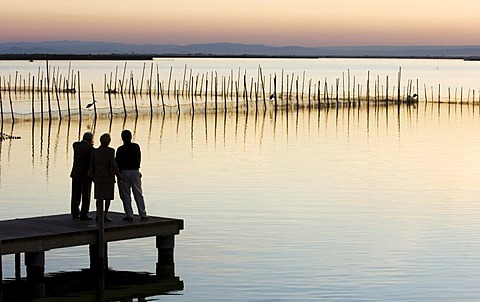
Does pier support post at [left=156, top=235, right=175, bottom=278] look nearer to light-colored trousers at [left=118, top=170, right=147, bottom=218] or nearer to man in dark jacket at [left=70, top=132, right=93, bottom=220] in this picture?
light-colored trousers at [left=118, top=170, right=147, bottom=218]

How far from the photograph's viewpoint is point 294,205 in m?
25.9

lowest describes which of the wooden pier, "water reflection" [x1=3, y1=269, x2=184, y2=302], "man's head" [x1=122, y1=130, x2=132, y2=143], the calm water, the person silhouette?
"water reflection" [x1=3, y1=269, x2=184, y2=302]

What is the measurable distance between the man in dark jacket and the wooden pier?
0.21 meters

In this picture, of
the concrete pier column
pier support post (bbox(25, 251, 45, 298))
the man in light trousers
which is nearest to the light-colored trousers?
the man in light trousers

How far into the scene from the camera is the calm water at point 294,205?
17266mm

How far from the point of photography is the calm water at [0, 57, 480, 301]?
17266 millimetres

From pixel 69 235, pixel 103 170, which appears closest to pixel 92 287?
pixel 69 235

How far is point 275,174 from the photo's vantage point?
32.8 m

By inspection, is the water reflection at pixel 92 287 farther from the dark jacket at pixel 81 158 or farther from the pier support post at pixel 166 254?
the dark jacket at pixel 81 158

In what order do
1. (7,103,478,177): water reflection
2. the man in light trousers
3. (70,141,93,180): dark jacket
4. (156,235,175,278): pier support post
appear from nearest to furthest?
1. (70,141,93,180): dark jacket
2. the man in light trousers
3. (156,235,175,278): pier support post
4. (7,103,478,177): water reflection

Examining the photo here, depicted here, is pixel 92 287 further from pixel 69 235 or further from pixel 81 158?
pixel 81 158

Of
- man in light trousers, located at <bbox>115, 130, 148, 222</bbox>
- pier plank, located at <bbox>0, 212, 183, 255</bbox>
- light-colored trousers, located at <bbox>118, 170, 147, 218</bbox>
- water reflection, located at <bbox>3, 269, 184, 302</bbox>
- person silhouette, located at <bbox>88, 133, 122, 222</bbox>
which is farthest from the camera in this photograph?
light-colored trousers, located at <bbox>118, 170, 147, 218</bbox>

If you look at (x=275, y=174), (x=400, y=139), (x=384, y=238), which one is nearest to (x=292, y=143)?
(x=400, y=139)

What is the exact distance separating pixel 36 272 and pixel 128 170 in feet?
7.03
